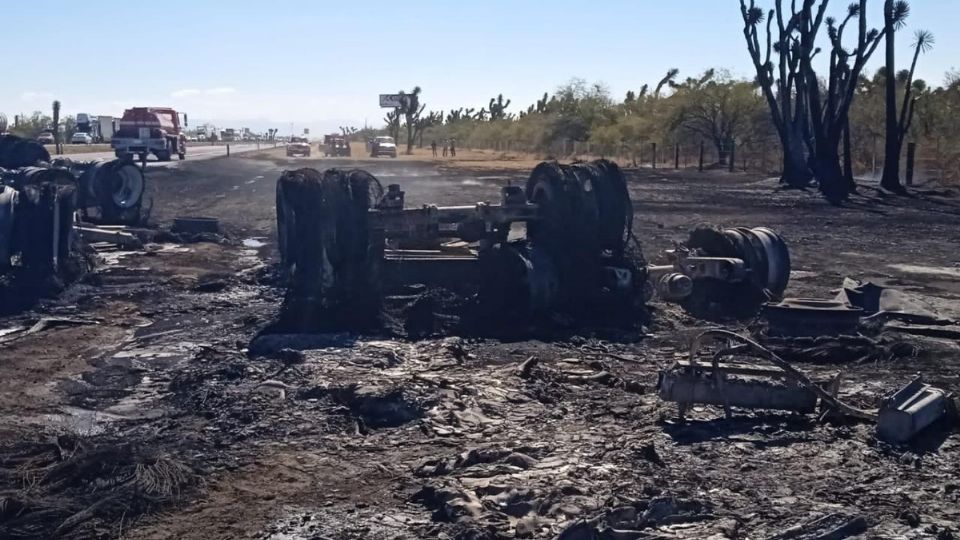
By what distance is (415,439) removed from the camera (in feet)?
23.4

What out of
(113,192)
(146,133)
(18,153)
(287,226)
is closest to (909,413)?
(287,226)

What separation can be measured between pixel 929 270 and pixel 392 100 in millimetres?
79440

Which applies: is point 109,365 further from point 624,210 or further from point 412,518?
point 624,210

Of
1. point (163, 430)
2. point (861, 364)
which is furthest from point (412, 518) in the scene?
point (861, 364)

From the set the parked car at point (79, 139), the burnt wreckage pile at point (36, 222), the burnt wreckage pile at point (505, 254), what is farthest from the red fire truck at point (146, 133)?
the burnt wreckage pile at point (505, 254)

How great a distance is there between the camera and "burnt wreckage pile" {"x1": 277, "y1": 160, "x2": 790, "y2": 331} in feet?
36.4

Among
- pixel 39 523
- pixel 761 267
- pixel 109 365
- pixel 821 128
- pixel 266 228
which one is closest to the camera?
pixel 39 523

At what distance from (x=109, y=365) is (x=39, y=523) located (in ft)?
13.3

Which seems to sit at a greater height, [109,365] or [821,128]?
[821,128]

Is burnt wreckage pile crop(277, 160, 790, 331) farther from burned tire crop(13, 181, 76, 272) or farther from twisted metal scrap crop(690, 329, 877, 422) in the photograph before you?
twisted metal scrap crop(690, 329, 877, 422)

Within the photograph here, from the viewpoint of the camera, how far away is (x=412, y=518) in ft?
18.9

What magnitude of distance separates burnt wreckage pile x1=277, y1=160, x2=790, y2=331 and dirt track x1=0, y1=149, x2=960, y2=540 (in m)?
0.55

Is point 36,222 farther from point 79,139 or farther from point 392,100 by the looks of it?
point 392,100

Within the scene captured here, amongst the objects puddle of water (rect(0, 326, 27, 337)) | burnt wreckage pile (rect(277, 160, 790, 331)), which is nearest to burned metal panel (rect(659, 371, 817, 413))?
burnt wreckage pile (rect(277, 160, 790, 331))
